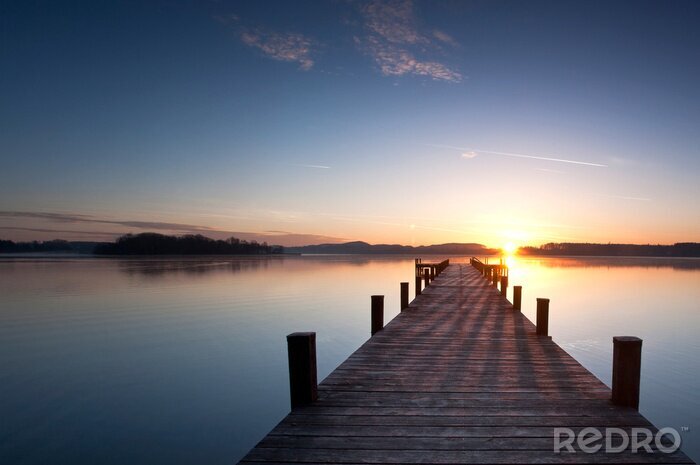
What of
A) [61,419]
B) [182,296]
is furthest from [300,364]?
[182,296]

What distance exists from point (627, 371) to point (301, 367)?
158 inches

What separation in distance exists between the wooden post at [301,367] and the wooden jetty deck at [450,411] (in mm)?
128

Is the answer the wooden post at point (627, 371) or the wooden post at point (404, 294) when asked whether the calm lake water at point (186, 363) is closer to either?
the wooden post at point (404, 294)

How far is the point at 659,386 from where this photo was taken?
11.8 meters

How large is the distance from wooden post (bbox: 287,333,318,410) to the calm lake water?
14.3ft

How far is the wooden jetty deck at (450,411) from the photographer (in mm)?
3775

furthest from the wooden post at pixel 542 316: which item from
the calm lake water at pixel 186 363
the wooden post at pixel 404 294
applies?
the wooden post at pixel 404 294

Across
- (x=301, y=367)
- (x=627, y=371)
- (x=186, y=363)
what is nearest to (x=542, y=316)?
(x=627, y=371)

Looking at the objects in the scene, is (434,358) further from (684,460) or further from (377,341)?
(684,460)

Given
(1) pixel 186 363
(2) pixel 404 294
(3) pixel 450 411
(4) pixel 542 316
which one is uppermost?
(4) pixel 542 316

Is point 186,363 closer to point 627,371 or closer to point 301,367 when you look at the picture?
point 301,367

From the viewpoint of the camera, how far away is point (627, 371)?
475 centimetres

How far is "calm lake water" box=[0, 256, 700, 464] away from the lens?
28.0 feet

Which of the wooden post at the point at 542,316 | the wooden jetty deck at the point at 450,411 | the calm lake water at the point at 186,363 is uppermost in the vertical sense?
the wooden post at the point at 542,316
